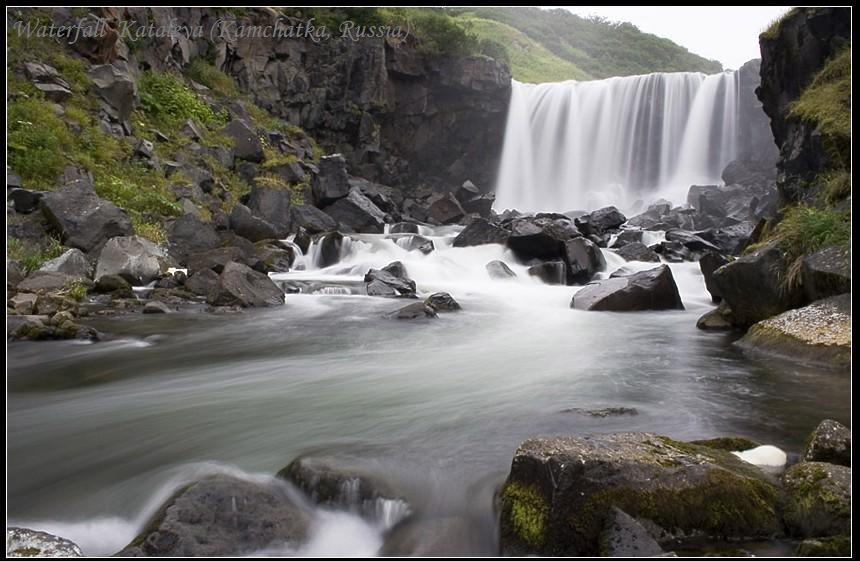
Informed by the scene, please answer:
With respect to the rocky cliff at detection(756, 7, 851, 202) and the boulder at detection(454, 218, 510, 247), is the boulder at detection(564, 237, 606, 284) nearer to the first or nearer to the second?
the boulder at detection(454, 218, 510, 247)

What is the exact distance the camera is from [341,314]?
11.2 m

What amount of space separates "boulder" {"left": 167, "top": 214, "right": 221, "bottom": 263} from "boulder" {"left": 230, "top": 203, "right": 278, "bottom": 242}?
1.81 m

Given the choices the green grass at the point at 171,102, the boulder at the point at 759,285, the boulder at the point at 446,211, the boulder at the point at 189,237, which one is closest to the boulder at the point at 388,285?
the boulder at the point at 189,237

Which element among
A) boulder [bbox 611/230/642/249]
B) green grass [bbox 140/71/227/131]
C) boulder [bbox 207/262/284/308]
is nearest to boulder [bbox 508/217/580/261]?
boulder [bbox 611/230/642/249]

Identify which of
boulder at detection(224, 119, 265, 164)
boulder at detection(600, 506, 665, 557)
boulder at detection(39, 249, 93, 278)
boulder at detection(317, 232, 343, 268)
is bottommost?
boulder at detection(600, 506, 665, 557)

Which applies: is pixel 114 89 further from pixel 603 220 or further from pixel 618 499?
pixel 618 499

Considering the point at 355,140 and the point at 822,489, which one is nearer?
the point at 822,489

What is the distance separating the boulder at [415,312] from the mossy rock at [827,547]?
812 cm

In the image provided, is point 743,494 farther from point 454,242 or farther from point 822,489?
point 454,242

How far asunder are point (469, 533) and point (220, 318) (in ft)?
26.5

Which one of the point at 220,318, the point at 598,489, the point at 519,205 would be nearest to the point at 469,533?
the point at 598,489

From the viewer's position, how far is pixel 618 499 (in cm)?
287

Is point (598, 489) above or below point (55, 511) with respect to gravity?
above

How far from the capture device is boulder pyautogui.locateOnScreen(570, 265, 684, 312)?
10812 millimetres
